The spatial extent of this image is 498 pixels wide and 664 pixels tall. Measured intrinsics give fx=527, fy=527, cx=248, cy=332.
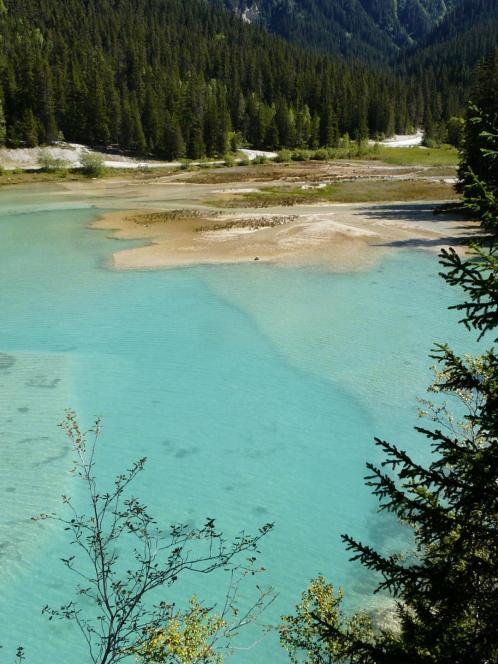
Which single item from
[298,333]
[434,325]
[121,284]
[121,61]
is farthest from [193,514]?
[121,61]

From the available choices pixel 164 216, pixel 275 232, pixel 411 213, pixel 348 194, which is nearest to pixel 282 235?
pixel 275 232

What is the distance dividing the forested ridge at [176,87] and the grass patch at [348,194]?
47069 millimetres

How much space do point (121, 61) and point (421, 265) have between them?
136m

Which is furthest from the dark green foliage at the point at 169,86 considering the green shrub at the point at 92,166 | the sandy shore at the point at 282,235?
the sandy shore at the point at 282,235

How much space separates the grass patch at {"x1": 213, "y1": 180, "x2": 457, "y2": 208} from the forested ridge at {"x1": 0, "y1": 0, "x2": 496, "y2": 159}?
47.1m

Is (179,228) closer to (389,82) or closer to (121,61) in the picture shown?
(121,61)

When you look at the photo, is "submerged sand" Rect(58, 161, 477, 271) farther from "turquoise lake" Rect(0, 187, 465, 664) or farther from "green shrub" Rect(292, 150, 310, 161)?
"green shrub" Rect(292, 150, 310, 161)

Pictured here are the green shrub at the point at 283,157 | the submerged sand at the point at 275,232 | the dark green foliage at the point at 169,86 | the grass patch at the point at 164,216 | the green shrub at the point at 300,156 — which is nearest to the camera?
the submerged sand at the point at 275,232

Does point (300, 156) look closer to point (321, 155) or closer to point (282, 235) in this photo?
point (321, 155)

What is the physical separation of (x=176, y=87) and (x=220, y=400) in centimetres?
11696

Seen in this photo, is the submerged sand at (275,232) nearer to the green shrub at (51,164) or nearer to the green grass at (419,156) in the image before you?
the green shrub at (51,164)

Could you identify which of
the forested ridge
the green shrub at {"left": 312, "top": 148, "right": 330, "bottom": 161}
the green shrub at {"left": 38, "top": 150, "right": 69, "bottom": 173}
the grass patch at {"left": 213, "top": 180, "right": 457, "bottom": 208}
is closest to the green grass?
the green shrub at {"left": 312, "top": 148, "right": 330, "bottom": 161}

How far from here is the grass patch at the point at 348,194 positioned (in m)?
62.0

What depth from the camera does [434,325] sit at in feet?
83.1
